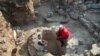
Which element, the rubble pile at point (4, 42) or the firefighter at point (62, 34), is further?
the firefighter at point (62, 34)

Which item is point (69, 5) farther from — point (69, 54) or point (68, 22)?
point (69, 54)

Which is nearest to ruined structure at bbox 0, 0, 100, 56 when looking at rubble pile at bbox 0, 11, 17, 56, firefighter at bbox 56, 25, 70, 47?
rubble pile at bbox 0, 11, 17, 56

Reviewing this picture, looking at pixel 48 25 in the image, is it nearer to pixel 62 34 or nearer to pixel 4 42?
pixel 62 34

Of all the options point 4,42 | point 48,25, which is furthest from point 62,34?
point 48,25

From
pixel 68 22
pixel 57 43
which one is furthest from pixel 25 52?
pixel 68 22

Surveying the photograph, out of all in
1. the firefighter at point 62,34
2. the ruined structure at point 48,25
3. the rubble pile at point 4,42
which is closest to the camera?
the rubble pile at point 4,42

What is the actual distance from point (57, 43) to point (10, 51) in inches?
87.7

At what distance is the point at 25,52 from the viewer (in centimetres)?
1105

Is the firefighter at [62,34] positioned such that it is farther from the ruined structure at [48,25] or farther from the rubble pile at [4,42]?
the rubble pile at [4,42]

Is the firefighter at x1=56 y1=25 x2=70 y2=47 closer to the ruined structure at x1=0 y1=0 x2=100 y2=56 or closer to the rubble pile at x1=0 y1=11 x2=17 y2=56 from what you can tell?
the ruined structure at x1=0 y1=0 x2=100 y2=56

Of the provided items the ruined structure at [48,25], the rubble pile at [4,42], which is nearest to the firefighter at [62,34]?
the ruined structure at [48,25]

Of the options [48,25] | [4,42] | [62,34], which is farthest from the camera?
[48,25]

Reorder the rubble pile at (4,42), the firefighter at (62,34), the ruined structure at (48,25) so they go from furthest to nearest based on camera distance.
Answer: the ruined structure at (48,25), the firefighter at (62,34), the rubble pile at (4,42)

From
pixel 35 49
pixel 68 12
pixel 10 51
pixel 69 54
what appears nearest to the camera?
pixel 10 51
